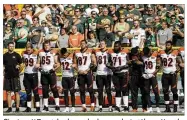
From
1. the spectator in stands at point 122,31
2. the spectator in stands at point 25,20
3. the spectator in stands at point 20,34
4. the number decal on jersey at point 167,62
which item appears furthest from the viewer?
the spectator in stands at point 25,20

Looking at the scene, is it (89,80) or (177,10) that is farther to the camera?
(177,10)

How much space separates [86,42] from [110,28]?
26.3 inches

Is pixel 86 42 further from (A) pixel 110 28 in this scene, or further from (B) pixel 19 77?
(B) pixel 19 77

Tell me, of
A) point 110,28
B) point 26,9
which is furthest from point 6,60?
point 110,28

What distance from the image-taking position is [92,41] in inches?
515

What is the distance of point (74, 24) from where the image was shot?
13.4 meters

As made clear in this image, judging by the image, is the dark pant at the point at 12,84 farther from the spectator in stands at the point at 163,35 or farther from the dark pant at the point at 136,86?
the spectator in stands at the point at 163,35

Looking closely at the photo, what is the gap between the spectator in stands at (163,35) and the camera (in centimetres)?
1316

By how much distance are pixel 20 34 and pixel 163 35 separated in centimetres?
319

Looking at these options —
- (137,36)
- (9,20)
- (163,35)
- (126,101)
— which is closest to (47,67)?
(9,20)

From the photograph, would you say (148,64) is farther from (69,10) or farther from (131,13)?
(69,10)

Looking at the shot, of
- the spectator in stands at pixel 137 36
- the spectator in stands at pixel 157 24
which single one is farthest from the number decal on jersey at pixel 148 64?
the spectator in stands at pixel 157 24

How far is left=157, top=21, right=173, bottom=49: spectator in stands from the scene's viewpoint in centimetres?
1316

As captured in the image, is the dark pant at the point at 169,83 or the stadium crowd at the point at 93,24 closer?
the dark pant at the point at 169,83
